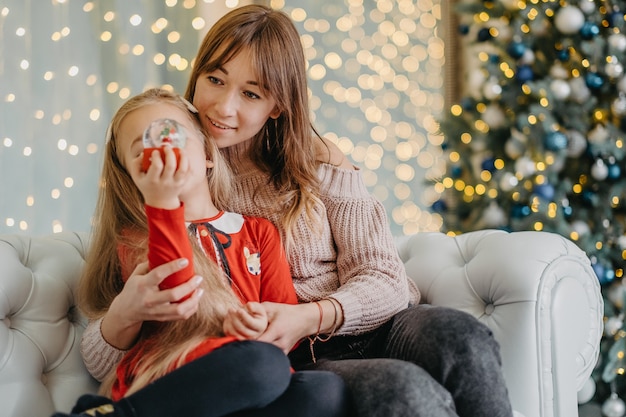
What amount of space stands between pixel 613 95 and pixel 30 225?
217 centimetres

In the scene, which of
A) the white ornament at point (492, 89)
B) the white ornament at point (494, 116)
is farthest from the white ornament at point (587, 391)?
the white ornament at point (492, 89)

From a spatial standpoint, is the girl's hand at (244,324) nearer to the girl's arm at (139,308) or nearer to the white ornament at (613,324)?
the girl's arm at (139,308)

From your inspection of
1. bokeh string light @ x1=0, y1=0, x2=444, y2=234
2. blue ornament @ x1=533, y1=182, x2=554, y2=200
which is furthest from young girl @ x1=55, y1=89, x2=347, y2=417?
blue ornament @ x1=533, y1=182, x2=554, y2=200

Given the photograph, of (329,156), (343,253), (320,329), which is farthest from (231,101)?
(320,329)

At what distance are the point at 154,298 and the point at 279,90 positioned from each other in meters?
0.60

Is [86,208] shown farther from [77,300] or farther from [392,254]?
[392,254]

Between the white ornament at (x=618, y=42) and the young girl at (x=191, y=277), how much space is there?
68.9 inches

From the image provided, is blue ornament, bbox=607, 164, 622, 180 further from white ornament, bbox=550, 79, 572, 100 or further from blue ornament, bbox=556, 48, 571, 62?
blue ornament, bbox=556, 48, 571, 62

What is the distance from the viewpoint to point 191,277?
3.75ft

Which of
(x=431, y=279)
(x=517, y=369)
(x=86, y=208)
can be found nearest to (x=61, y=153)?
(x=86, y=208)

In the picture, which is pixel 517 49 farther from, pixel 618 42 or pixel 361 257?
pixel 361 257

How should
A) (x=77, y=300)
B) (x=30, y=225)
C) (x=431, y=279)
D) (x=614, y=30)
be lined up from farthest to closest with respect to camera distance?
(x=614, y=30), (x=30, y=225), (x=431, y=279), (x=77, y=300)

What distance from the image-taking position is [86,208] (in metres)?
2.44

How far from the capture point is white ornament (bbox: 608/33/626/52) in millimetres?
2605
